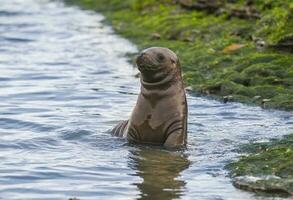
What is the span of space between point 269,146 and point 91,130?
9.66 feet

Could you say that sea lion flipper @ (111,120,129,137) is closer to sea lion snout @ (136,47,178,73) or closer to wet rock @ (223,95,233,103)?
sea lion snout @ (136,47,178,73)

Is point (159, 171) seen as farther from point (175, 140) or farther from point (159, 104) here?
point (159, 104)

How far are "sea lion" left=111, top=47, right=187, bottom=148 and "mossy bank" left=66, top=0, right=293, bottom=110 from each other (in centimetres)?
252

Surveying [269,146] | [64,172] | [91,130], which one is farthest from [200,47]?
[64,172]

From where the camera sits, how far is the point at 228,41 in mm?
18984

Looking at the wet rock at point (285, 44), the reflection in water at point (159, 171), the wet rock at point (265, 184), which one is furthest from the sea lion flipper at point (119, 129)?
the wet rock at point (285, 44)

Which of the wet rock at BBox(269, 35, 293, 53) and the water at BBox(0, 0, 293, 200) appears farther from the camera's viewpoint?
the wet rock at BBox(269, 35, 293, 53)

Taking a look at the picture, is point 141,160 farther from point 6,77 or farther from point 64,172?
point 6,77

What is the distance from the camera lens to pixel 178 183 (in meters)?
9.77

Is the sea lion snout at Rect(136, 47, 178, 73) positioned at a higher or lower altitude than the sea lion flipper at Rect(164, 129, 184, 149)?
higher

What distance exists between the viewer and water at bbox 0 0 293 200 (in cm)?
955

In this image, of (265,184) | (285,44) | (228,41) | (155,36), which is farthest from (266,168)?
(155,36)

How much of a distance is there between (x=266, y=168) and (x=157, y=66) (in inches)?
105

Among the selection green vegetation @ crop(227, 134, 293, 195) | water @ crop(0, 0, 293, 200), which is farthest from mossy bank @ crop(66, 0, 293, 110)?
green vegetation @ crop(227, 134, 293, 195)
